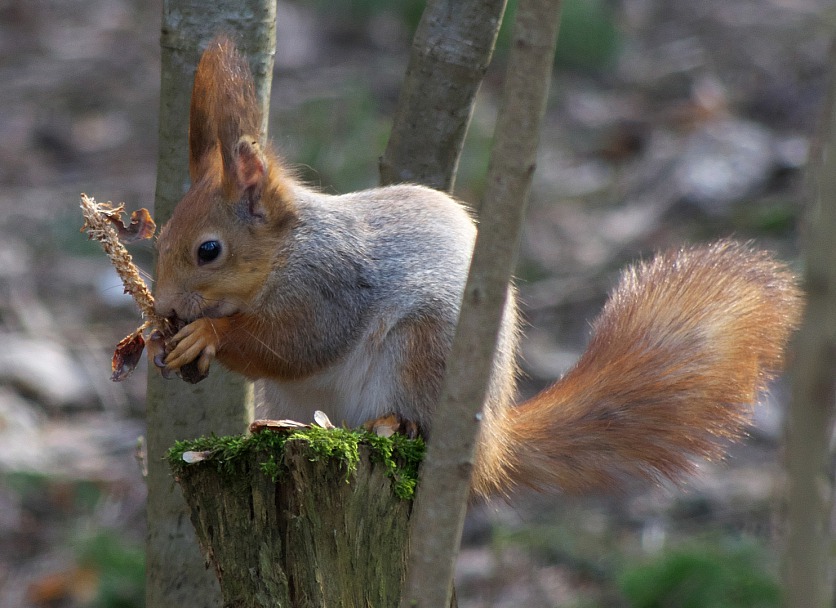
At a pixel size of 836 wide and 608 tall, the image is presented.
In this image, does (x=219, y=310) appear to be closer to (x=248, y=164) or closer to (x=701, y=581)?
(x=248, y=164)

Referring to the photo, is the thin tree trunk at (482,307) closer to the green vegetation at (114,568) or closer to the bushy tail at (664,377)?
the bushy tail at (664,377)

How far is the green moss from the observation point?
1.50 metres

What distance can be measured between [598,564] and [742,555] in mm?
447

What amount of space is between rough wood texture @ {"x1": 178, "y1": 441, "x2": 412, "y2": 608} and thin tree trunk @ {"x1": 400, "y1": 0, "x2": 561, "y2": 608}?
14.3 inches

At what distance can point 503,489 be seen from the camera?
1.97 meters

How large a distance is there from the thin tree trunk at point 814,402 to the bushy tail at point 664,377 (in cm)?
118

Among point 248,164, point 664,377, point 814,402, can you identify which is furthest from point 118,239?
point 814,402

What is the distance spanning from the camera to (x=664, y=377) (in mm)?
1901

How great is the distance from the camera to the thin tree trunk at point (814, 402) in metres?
0.65

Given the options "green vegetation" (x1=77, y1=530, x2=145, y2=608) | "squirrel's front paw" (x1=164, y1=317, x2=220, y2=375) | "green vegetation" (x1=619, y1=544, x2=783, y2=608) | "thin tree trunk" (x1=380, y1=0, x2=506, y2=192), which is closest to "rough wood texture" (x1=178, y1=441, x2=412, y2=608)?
"squirrel's front paw" (x1=164, y1=317, x2=220, y2=375)

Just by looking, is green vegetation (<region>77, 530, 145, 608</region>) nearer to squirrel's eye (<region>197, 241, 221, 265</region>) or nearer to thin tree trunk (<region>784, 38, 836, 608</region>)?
squirrel's eye (<region>197, 241, 221, 265</region>)

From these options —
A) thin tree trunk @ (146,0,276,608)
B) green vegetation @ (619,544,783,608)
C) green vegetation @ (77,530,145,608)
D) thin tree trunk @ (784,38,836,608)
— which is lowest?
green vegetation @ (77,530,145,608)

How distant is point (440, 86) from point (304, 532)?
96cm

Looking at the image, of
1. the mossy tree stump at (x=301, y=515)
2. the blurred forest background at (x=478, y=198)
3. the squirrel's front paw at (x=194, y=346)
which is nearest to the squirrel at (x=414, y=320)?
the squirrel's front paw at (x=194, y=346)
